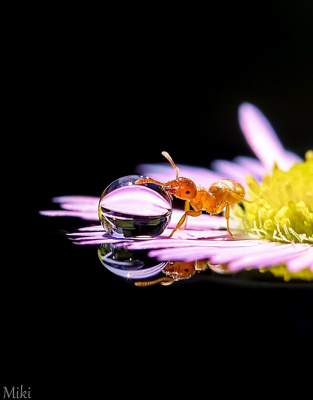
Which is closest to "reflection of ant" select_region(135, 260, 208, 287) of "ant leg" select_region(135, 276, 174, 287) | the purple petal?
"ant leg" select_region(135, 276, 174, 287)

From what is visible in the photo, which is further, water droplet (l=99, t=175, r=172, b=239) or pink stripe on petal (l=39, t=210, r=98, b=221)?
pink stripe on petal (l=39, t=210, r=98, b=221)

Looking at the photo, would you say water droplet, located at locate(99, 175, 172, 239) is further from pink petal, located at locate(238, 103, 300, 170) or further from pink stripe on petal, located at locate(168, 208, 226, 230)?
pink petal, located at locate(238, 103, 300, 170)

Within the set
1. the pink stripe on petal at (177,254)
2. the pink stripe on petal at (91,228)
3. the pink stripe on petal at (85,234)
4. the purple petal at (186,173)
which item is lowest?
the pink stripe on petal at (177,254)

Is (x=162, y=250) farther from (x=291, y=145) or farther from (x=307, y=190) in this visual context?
(x=291, y=145)

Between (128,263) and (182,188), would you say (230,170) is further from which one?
(128,263)

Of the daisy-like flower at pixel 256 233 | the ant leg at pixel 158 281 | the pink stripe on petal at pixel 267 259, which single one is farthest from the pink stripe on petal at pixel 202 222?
the ant leg at pixel 158 281

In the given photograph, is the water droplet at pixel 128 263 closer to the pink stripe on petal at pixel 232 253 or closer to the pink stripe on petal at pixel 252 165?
the pink stripe on petal at pixel 232 253
